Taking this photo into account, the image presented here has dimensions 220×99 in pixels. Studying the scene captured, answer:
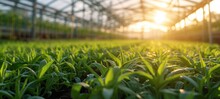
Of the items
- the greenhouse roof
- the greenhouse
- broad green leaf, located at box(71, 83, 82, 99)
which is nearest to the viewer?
broad green leaf, located at box(71, 83, 82, 99)

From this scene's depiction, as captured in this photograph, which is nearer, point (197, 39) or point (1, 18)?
point (1, 18)

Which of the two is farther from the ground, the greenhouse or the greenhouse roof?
the greenhouse roof

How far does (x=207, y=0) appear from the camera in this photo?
7.14 m

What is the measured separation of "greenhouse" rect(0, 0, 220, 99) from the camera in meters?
1.13

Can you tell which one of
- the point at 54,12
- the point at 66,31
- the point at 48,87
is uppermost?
the point at 54,12

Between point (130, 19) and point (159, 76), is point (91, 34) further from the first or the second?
point (159, 76)

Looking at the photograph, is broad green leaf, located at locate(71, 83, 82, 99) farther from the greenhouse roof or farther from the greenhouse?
the greenhouse roof

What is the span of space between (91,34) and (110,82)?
2098 centimetres

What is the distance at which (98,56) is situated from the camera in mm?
2303

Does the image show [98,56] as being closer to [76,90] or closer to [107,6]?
[76,90]

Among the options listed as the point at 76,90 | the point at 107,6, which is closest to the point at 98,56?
the point at 76,90

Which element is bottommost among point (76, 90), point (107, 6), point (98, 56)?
point (76, 90)

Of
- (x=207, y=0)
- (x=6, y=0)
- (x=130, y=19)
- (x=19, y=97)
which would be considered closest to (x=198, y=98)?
(x=19, y=97)

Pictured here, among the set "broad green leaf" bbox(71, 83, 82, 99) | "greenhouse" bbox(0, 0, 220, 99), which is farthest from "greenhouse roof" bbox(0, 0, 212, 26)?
"broad green leaf" bbox(71, 83, 82, 99)
